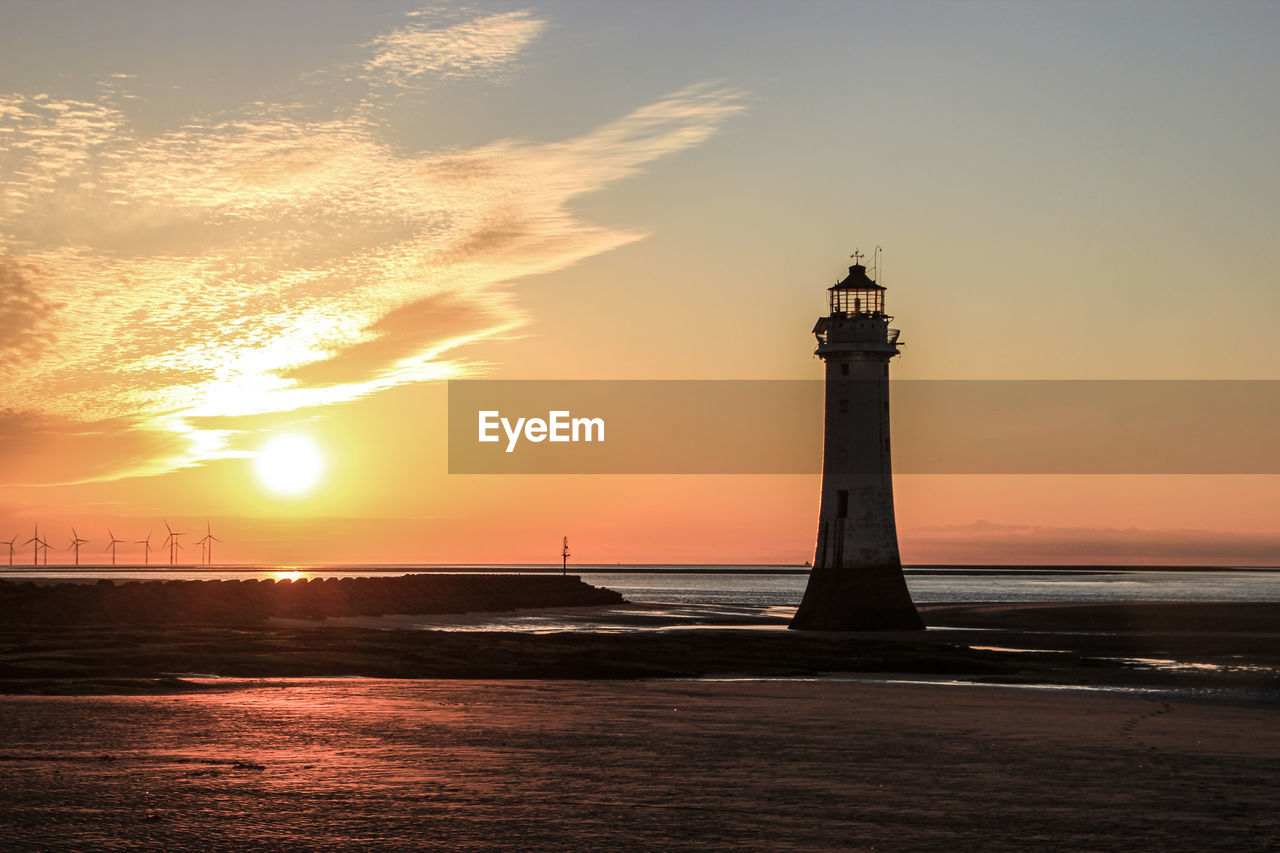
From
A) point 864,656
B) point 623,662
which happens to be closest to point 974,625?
point 864,656

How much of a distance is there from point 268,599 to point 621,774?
5507 cm

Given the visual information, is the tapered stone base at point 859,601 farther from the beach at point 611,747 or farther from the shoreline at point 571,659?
the beach at point 611,747

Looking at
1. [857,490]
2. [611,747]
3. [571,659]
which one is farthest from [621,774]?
[857,490]

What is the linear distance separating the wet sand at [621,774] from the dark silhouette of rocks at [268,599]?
3098cm

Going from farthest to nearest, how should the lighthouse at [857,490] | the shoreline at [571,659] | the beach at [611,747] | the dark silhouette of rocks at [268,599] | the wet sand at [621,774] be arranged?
the dark silhouette of rocks at [268,599], the lighthouse at [857,490], the shoreline at [571,659], the beach at [611,747], the wet sand at [621,774]

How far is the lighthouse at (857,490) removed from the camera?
4672cm

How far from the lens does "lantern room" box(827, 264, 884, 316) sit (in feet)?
160

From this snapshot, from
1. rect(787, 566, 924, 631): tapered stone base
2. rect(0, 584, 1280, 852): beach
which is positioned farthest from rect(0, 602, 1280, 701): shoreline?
rect(787, 566, 924, 631): tapered stone base

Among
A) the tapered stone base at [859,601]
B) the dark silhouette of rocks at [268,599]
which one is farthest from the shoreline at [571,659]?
the dark silhouette of rocks at [268,599]

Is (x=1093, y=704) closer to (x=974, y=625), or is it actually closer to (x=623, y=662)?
(x=623, y=662)

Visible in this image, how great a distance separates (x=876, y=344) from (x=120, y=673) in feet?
96.2

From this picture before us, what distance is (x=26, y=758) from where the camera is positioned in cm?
1561

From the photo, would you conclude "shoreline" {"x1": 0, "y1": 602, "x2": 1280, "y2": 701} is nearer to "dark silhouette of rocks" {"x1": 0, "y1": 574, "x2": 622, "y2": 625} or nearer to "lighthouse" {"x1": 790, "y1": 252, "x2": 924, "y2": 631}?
"lighthouse" {"x1": 790, "y1": 252, "x2": 924, "y2": 631}

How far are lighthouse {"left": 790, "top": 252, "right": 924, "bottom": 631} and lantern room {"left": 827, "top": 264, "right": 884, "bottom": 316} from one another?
0.44 m
